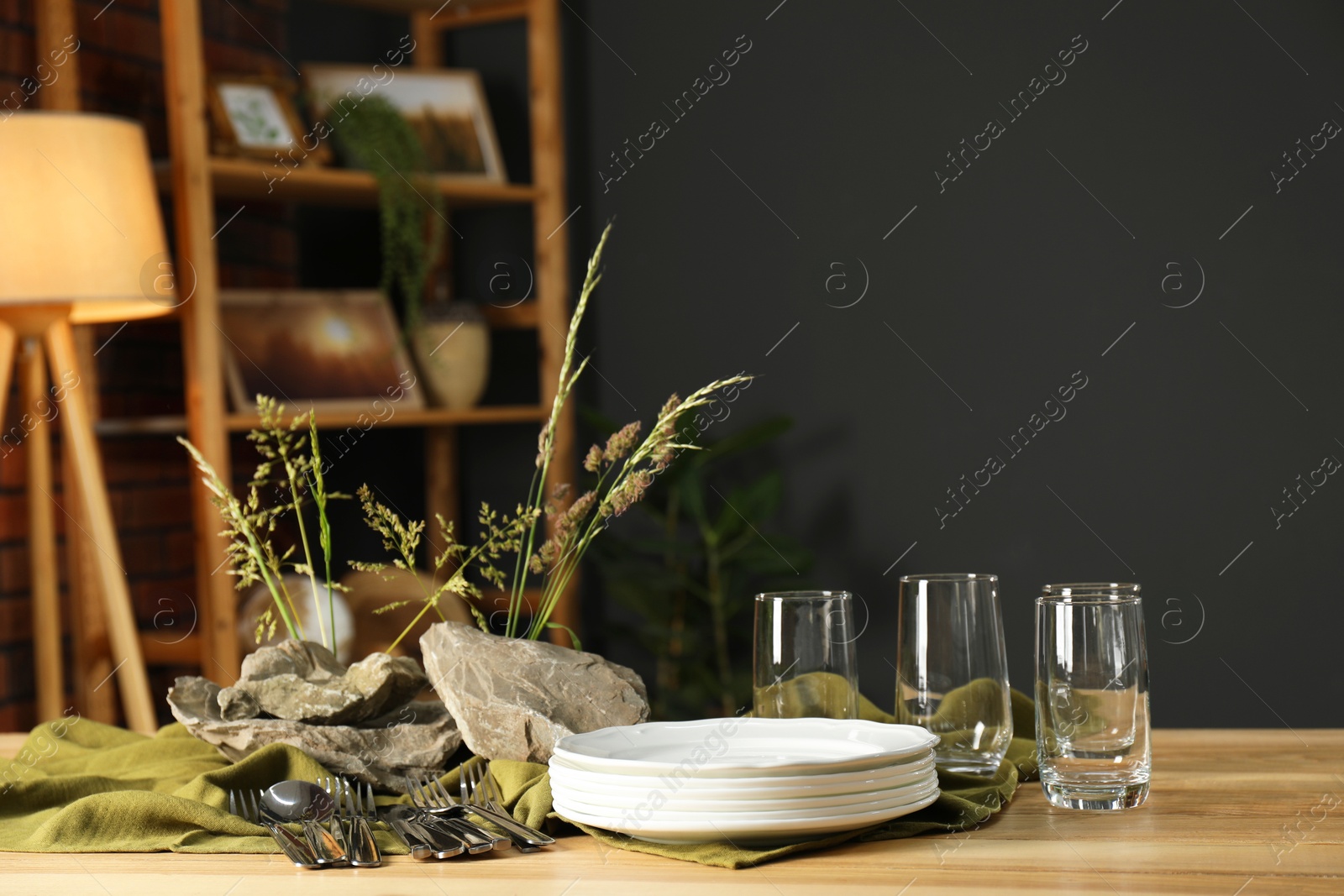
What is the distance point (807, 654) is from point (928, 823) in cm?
17

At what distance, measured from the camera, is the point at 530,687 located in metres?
1.22

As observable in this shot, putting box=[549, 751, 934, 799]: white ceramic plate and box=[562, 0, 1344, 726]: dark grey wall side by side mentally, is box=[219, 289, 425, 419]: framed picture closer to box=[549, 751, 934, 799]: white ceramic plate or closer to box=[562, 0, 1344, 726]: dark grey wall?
box=[562, 0, 1344, 726]: dark grey wall

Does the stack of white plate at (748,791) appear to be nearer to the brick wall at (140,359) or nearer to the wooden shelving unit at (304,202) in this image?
the wooden shelving unit at (304,202)

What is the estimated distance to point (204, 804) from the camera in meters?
1.11

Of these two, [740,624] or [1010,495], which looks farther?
[740,624]

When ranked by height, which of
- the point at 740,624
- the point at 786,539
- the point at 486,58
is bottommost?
the point at 740,624

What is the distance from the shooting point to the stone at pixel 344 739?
1243 mm

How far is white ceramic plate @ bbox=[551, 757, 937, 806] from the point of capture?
3.15ft

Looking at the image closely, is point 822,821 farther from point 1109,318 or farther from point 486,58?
point 486,58

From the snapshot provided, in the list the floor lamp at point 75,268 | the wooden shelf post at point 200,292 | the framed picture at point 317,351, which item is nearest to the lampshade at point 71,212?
the floor lamp at point 75,268

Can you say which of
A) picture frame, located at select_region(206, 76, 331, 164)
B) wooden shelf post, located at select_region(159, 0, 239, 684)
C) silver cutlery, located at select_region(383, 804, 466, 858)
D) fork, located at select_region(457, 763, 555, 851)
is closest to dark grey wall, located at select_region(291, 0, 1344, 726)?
picture frame, located at select_region(206, 76, 331, 164)

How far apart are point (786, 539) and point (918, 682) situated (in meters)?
2.14

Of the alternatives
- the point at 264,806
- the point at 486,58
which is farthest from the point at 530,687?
the point at 486,58

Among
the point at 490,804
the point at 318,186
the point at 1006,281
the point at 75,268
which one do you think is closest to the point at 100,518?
the point at 75,268
